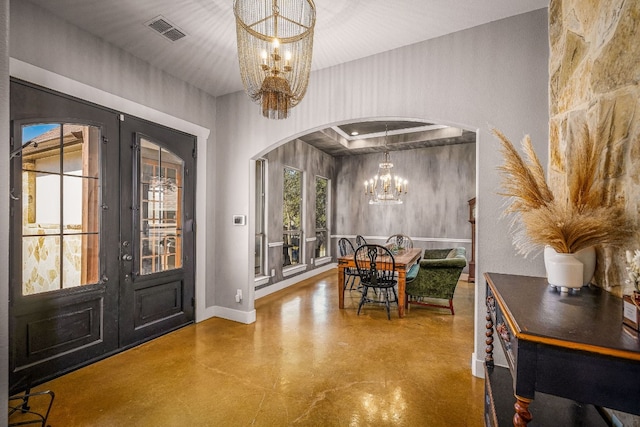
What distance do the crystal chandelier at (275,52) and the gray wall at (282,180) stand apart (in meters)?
3.35

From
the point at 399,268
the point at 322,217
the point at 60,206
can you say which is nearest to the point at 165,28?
the point at 60,206

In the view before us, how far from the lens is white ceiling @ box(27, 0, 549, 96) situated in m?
2.36

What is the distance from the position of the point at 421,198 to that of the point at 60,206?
21.7 ft

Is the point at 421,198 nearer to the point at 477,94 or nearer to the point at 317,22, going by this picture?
the point at 477,94

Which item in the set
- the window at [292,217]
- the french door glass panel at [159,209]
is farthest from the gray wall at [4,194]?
the window at [292,217]

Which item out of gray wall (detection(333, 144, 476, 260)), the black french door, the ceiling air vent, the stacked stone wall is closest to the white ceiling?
the ceiling air vent

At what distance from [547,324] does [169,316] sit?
3.72 meters

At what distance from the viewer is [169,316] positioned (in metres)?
3.55

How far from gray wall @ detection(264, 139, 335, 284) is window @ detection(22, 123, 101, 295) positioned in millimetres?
2905

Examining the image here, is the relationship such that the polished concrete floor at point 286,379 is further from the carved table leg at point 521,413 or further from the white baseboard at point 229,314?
the carved table leg at point 521,413

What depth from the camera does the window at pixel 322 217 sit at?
749cm

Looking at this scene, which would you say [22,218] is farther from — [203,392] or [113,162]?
[203,392]

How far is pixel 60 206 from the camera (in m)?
2.57

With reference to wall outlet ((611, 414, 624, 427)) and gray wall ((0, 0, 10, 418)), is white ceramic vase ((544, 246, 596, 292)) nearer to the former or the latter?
wall outlet ((611, 414, 624, 427))
